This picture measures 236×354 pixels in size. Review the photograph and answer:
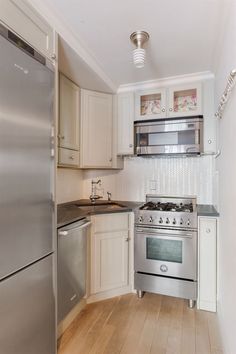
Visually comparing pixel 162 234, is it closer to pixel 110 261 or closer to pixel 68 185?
pixel 110 261

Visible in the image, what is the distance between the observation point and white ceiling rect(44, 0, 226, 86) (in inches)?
57.1

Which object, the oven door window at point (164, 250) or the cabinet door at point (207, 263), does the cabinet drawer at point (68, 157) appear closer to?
the oven door window at point (164, 250)

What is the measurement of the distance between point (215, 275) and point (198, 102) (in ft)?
5.72

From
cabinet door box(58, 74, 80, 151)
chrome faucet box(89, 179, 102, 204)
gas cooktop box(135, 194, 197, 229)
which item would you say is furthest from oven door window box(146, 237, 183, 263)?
cabinet door box(58, 74, 80, 151)

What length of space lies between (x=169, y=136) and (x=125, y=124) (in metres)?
0.57

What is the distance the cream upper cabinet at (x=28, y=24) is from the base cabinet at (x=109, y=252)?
4.83 ft

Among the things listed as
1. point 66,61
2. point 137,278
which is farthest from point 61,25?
point 137,278

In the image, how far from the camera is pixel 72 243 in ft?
6.08

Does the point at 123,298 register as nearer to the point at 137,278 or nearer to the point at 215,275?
the point at 137,278

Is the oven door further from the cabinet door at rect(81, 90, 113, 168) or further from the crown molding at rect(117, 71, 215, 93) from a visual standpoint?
the crown molding at rect(117, 71, 215, 93)

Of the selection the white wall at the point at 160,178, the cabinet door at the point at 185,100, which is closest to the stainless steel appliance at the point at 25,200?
the cabinet door at the point at 185,100

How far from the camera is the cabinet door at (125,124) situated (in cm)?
272

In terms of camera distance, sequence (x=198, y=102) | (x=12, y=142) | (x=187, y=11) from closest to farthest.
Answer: (x=12, y=142) < (x=187, y=11) < (x=198, y=102)

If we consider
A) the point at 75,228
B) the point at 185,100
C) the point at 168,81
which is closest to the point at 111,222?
the point at 75,228
